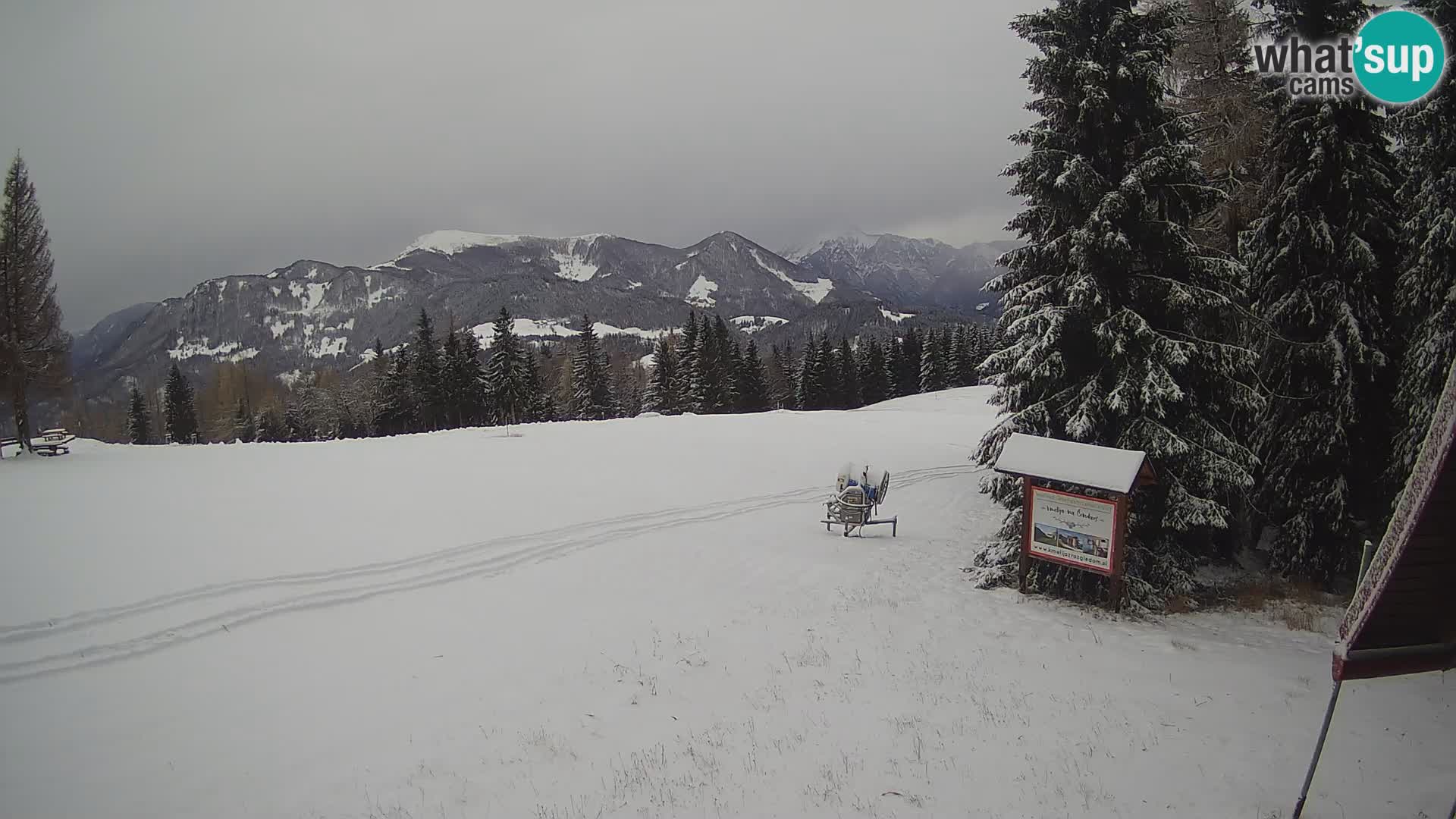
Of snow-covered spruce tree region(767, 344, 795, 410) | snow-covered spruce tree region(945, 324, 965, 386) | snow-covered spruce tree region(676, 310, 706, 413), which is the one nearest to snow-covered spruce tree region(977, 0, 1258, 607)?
snow-covered spruce tree region(676, 310, 706, 413)

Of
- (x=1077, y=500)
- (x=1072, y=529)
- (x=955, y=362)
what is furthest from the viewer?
(x=955, y=362)

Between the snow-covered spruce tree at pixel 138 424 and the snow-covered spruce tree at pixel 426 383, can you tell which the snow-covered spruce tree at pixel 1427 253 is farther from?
the snow-covered spruce tree at pixel 138 424

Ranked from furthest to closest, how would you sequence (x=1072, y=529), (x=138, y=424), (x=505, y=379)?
(x=138, y=424) < (x=505, y=379) < (x=1072, y=529)

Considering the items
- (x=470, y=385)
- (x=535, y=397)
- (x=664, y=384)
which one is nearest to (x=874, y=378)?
(x=664, y=384)

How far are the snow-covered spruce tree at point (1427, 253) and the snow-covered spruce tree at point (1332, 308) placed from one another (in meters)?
0.76

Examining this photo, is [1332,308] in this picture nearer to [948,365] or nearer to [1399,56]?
[1399,56]

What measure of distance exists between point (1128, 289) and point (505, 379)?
4889cm

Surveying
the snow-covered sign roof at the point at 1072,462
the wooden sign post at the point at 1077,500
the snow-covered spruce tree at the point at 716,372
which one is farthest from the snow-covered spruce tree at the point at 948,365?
the snow-covered sign roof at the point at 1072,462

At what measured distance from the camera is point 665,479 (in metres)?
24.0

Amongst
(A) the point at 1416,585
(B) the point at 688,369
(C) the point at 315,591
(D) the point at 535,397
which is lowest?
(C) the point at 315,591

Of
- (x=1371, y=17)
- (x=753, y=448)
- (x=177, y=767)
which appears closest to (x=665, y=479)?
(x=753, y=448)

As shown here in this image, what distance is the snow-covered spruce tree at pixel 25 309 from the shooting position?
75.5ft

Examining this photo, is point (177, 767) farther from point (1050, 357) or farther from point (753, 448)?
point (753, 448)

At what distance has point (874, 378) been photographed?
242 ft
